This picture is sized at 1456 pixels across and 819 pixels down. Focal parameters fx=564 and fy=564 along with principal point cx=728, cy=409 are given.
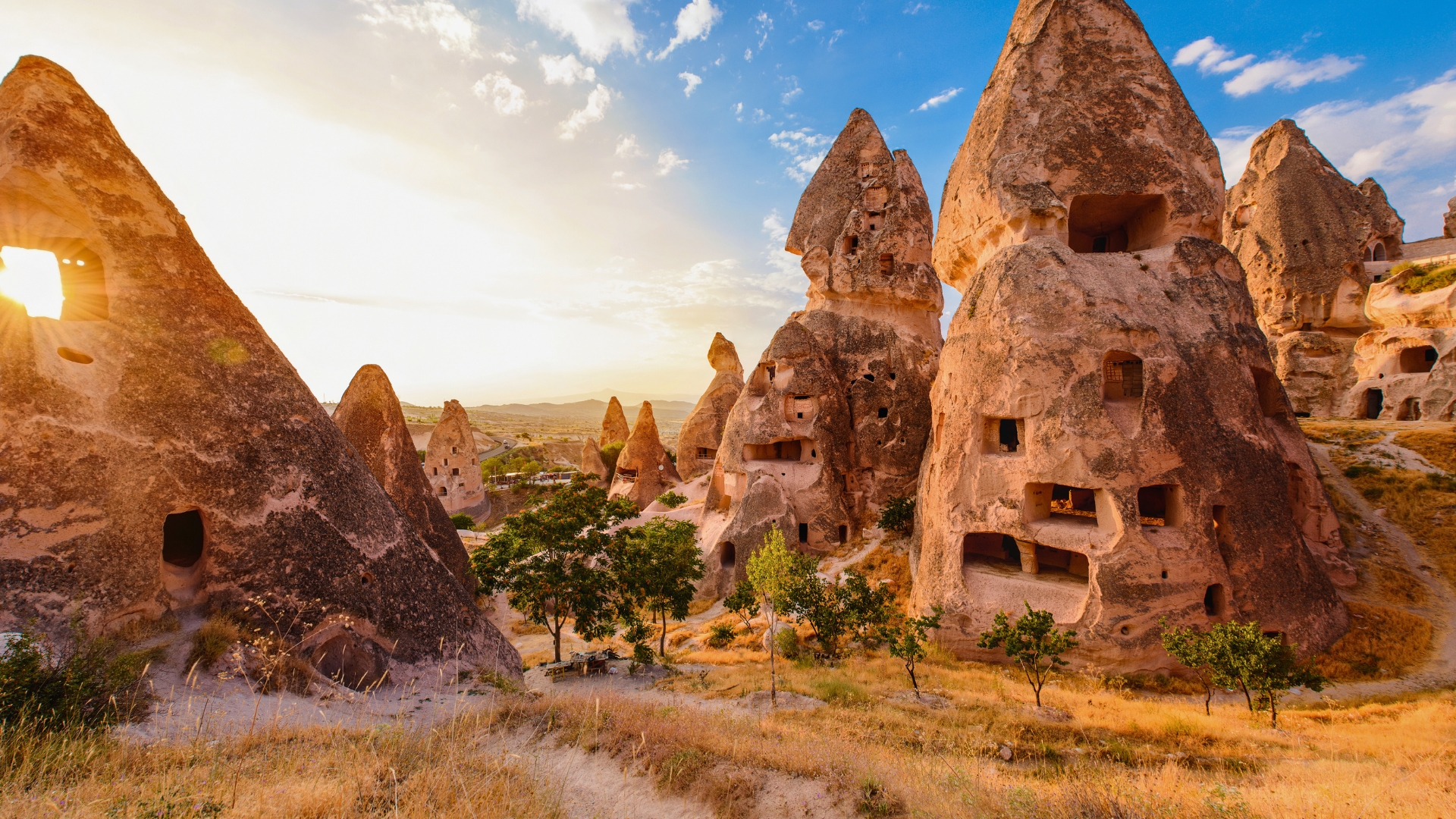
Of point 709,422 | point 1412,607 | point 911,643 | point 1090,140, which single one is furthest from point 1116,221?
point 709,422

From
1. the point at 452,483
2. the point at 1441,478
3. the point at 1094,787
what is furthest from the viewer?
the point at 452,483

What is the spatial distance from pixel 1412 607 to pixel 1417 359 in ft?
57.9

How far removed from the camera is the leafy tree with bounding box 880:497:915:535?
2247 cm

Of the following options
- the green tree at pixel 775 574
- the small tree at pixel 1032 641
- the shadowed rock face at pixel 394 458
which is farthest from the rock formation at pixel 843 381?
the small tree at pixel 1032 641

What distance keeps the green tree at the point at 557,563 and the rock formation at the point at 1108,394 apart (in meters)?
9.30

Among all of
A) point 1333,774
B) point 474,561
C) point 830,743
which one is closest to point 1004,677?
point 1333,774

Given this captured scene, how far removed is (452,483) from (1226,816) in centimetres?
3484

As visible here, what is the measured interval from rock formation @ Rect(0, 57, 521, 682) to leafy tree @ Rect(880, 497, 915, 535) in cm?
1708

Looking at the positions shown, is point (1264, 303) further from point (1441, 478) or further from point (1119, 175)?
point (1119, 175)

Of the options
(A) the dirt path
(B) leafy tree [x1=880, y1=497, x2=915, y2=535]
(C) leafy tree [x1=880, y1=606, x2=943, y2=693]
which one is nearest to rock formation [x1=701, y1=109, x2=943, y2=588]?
(B) leafy tree [x1=880, y1=497, x2=915, y2=535]

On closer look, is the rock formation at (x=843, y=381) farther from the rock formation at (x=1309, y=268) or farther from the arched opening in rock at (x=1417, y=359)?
the arched opening in rock at (x=1417, y=359)

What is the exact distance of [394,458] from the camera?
1625 cm

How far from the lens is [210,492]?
8148 millimetres

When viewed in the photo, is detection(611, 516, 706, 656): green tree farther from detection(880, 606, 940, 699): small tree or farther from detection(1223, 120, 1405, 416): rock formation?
detection(1223, 120, 1405, 416): rock formation
